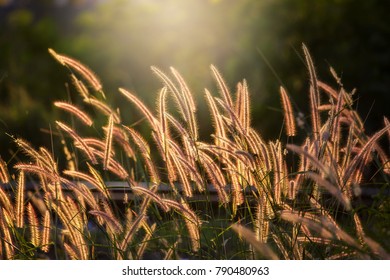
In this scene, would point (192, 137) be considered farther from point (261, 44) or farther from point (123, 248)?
point (261, 44)

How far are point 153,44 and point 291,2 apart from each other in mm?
2004

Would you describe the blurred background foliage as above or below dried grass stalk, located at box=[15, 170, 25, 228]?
above

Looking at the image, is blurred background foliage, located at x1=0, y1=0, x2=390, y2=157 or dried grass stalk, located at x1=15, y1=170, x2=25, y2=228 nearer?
dried grass stalk, located at x1=15, y1=170, x2=25, y2=228

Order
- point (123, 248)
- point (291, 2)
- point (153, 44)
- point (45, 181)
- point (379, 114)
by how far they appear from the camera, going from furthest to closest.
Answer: point (153, 44) → point (291, 2) → point (379, 114) → point (45, 181) → point (123, 248)

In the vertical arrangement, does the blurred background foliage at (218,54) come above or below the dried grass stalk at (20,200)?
above

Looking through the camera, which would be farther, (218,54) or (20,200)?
(218,54)

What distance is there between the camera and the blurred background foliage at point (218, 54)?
26.9 ft

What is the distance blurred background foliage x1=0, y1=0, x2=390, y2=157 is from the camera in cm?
820

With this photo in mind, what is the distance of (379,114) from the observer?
818 centimetres

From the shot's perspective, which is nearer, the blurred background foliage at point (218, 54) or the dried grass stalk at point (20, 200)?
the dried grass stalk at point (20, 200)

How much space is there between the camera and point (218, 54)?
9352 millimetres

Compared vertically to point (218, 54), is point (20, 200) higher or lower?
lower
